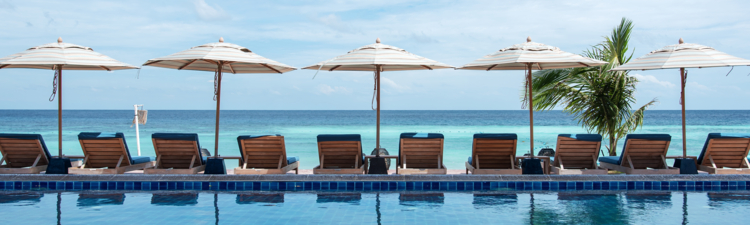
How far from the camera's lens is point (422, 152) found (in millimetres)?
5652

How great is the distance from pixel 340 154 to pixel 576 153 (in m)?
2.55

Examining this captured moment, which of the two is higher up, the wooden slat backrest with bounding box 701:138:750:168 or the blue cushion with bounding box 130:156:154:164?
the wooden slat backrest with bounding box 701:138:750:168

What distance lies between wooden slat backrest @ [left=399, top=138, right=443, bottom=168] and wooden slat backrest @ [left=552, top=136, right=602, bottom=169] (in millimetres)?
1283

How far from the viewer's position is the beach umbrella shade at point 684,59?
5.00 meters

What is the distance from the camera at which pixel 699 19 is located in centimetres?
1072

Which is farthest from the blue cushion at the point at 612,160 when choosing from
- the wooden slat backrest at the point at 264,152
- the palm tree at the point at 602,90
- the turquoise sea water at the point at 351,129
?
the wooden slat backrest at the point at 264,152

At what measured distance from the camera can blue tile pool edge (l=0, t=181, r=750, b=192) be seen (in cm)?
527

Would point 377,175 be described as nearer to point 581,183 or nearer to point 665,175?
point 581,183

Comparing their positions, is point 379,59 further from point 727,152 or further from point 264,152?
point 727,152

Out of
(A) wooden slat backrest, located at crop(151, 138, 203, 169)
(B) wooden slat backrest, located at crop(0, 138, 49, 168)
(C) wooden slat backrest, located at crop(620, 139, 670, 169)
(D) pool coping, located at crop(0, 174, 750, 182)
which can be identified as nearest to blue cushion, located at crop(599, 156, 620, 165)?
(C) wooden slat backrest, located at crop(620, 139, 670, 169)

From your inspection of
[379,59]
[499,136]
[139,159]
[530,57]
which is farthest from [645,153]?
[139,159]

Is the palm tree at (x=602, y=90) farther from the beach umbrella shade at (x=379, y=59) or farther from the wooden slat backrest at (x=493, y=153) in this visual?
the beach umbrella shade at (x=379, y=59)

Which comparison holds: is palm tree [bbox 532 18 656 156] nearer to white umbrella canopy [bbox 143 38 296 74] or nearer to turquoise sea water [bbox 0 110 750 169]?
turquoise sea water [bbox 0 110 750 169]

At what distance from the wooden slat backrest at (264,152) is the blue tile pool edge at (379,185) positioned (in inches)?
13.8
